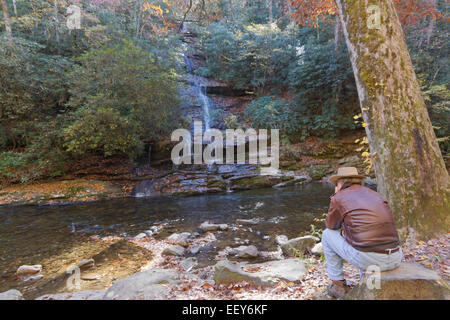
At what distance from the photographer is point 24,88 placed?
11789 millimetres

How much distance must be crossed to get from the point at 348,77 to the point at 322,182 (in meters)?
6.54

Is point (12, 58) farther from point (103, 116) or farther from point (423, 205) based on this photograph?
point (423, 205)

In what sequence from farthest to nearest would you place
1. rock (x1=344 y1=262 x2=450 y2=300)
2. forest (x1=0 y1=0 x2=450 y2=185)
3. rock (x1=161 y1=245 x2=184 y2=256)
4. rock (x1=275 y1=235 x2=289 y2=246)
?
forest (x1=0 y1=0 x2=450 y2=185) < rock (x1=275 y1=235 x2=289 y2=246) < rock (x1=161 y1=245 x2=184 y2=256) < rock (x1=344 y1=262 x2=450 y2=300)

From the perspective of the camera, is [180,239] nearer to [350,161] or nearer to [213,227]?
[213,227]

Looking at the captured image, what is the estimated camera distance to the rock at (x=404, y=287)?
1738 mm

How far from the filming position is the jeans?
1993mm

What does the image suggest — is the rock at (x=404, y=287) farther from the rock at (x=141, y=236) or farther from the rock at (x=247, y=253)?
the rock at (x=141, y=236)

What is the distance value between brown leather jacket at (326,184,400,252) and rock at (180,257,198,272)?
277 cm

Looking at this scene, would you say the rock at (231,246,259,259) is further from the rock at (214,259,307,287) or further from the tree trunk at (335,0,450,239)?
the tree trunk at (335,0,450,239)

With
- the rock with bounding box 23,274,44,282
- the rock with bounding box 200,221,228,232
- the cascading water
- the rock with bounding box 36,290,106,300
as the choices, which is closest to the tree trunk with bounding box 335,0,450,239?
the rock with bounding box 200,221,228,232

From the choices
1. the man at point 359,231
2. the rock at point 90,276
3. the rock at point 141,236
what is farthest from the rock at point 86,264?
the man at point 359,231

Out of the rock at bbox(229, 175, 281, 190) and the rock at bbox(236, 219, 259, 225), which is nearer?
the rock at bbox(236, 219, 259, 225)

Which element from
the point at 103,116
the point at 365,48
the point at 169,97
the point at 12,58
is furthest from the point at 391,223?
the point at 12,58

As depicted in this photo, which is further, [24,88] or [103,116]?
→ [24,88]
